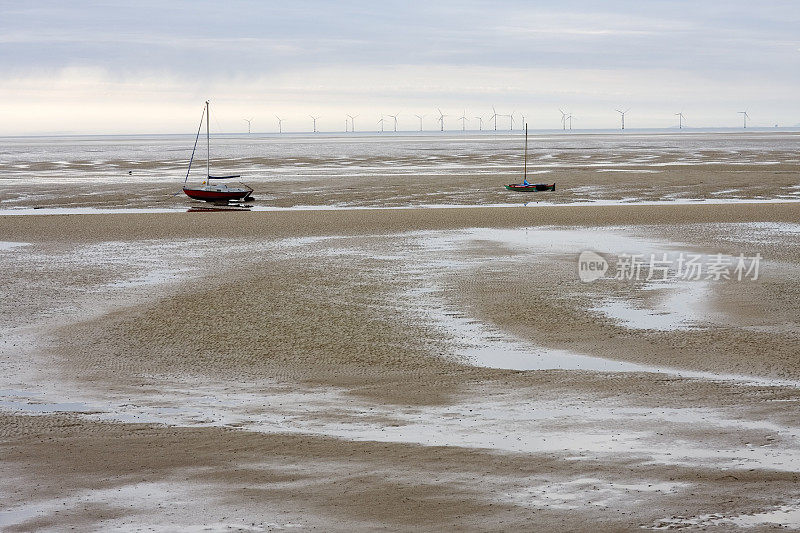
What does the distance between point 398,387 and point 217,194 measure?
30.5 metres

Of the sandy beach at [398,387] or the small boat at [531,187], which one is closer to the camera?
the sandy beach at [398,387]

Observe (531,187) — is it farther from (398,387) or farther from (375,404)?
(375,404)

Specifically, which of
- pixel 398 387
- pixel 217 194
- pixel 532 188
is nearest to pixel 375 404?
pixel 398 387

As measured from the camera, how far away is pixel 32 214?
118ft

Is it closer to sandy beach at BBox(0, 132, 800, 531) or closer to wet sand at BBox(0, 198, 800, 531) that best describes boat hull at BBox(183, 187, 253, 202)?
sandy beach at BBox(0, 132, 800, 531)

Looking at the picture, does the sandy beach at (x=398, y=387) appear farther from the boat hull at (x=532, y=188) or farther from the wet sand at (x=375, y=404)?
the boat hull at (x=532, y=188)

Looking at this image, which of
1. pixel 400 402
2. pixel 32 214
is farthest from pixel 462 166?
pixel 400 402

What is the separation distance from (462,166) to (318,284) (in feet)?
156

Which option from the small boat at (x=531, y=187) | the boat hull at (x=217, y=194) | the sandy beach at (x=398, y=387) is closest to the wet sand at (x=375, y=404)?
the sandy beach at (x=398, y=387)

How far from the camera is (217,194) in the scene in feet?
135

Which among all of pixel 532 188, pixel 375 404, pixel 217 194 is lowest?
pixel 375 404

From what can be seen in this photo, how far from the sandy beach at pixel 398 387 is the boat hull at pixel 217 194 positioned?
14447mm

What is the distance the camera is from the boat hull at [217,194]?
1609 inches

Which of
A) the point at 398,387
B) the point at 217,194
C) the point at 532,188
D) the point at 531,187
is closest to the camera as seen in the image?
the point at 398,387
